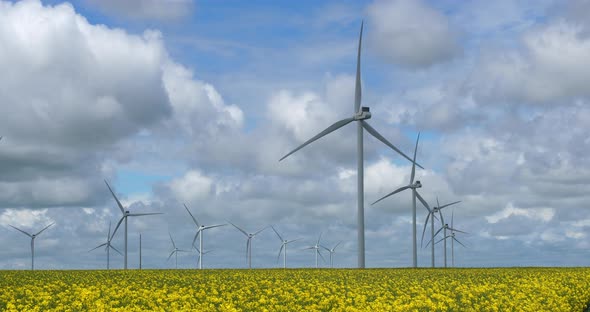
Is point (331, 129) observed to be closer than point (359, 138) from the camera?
No

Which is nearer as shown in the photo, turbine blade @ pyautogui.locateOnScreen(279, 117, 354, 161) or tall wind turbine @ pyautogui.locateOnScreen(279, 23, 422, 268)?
tall wind turbine @ pyautogui.locateOnScreen(279, 23, 422, 268)

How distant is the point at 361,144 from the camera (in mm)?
75438

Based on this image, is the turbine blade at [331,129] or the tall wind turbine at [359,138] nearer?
the tall wind turbine at [359,138]

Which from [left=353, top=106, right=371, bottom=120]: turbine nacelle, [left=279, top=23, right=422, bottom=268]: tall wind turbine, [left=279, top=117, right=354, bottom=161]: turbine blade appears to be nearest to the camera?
[left=279, top=23, right=422, bottom=268]: tall wind turbine

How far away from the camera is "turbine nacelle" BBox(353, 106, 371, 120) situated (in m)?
79.7

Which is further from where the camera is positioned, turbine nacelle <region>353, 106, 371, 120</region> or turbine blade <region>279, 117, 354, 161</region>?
turbine nacelle <region>353, 106, 371, 120</region>

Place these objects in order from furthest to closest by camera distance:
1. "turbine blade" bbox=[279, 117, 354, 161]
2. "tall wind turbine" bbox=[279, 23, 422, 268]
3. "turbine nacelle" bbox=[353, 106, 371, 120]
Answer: "turbine nacelle" bbox=[353, 106, 371, 120] → "turbine blade" bbox=[279, 117, 354, 161] → "tall wind turbine" bbox=[279, 23, 422, 268]

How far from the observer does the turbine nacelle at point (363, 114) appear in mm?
79650

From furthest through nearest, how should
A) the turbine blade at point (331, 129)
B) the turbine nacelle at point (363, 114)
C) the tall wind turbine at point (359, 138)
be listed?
the turbine nacelle at point (363, 114), the turbine blade at point (331, 129), the tall wind turbine at point (359, 138)

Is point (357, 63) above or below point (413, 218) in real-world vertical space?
above

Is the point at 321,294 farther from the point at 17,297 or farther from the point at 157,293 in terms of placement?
the point at 17,297

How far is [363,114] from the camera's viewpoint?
261 feet

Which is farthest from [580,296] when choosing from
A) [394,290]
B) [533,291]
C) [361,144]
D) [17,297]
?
[361,144]

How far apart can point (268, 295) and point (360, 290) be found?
466 cm
